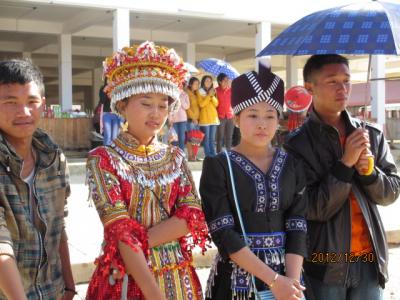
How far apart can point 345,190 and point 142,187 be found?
0.89 metres

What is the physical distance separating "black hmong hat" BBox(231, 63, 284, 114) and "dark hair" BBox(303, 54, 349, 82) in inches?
8.1

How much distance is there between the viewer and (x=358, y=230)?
8.38 feet

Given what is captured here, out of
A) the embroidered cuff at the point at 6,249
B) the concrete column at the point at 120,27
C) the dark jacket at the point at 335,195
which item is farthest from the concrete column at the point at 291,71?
the embroidered cuff at the point at 6,249

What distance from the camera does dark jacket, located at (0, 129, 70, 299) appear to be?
2.10 m

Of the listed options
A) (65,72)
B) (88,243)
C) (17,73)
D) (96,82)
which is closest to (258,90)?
(17,73)

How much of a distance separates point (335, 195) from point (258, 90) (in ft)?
1.92

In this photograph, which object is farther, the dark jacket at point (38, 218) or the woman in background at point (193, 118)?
the woman in background at point (193, 118)

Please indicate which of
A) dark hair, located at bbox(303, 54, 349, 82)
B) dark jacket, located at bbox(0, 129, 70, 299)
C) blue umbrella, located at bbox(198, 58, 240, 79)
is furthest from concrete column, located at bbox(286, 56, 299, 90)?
dark jacket, located at bbox(0, 129, 70, 299)

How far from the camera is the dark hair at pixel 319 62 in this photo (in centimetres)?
264

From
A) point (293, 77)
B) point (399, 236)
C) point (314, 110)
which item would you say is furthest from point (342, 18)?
point (293, 77)

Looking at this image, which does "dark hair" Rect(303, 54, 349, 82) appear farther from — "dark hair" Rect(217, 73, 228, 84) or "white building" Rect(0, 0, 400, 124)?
"white building" Rect(0, 0, 400, 124)

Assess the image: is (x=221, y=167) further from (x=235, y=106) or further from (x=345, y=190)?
(x=345, y=190)
